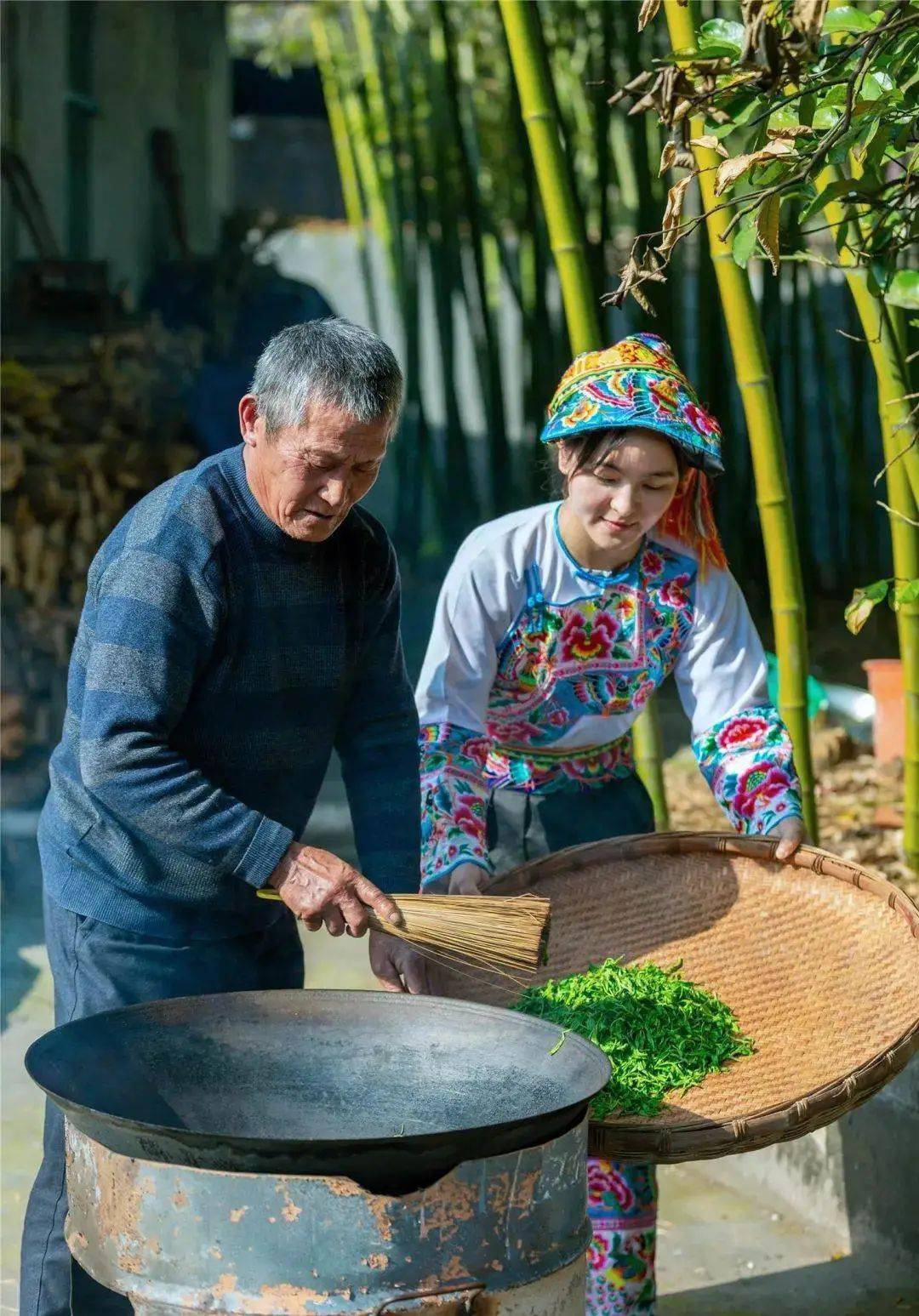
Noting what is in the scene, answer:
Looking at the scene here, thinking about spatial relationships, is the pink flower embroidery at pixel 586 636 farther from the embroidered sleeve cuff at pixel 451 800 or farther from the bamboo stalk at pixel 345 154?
the bamboo stalk at pixel 345 154

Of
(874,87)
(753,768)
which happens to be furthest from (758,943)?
(874,87)

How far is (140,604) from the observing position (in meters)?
2.11

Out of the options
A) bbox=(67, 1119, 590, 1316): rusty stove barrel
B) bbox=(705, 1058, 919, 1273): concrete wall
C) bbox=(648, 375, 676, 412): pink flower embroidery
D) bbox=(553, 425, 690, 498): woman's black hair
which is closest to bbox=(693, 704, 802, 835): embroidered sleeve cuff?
bbox=(553, 425, 690, 498): woman's black hair

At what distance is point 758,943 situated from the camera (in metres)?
2.73

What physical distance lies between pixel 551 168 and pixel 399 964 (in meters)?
1.69

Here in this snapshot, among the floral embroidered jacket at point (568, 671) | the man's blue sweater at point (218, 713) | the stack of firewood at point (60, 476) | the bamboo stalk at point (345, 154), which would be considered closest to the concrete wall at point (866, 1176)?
the floral embroidered jacket at point (568, 671)

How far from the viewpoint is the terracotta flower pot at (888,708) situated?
5207 mm

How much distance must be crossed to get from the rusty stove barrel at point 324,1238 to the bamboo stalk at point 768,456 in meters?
1.78

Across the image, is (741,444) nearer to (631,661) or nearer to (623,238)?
(623,238)

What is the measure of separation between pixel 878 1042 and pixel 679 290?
5.04 m

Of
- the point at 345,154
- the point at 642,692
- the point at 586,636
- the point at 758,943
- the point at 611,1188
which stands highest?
the point at 345,154

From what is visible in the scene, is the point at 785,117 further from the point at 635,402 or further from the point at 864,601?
the point at 864,601

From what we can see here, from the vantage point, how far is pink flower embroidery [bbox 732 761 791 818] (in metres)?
2.79

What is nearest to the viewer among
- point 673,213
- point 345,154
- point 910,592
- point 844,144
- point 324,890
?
point 673,213
